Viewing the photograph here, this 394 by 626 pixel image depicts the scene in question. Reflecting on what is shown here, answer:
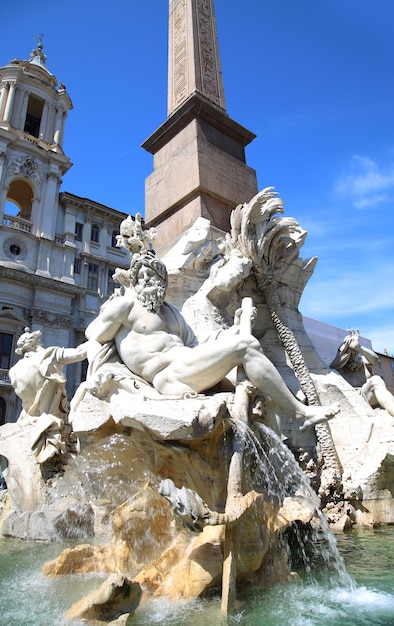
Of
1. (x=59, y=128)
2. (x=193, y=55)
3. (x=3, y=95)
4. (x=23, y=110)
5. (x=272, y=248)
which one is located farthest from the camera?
(x=59, y=128)

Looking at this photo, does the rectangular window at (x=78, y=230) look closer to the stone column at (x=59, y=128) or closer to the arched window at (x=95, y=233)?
the arched window at (x=95, y=233)

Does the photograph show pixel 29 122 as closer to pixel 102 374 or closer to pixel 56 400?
pixel 56 400

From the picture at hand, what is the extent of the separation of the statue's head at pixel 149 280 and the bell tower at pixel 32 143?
2010 centimetres

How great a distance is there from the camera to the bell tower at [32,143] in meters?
22.9

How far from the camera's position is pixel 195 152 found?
696cm

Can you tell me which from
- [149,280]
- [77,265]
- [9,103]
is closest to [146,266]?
[149,280]

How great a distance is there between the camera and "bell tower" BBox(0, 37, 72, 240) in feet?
75.2

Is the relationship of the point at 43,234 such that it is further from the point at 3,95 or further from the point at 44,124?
the point at 3,95

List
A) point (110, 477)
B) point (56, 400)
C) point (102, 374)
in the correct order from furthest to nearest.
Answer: point (56, 400) → point (110, 477) → point (102, 374)

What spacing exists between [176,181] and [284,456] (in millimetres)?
4867

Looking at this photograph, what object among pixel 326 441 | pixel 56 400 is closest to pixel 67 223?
pixel 56 400

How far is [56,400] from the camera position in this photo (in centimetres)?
579

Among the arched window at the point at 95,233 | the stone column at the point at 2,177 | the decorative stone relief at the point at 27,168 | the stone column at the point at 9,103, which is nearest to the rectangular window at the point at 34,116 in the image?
the stone column at the point at 9,103

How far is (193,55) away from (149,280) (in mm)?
6247
